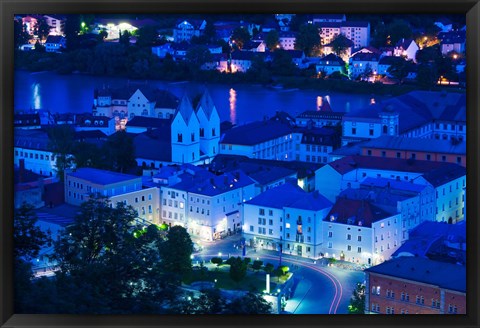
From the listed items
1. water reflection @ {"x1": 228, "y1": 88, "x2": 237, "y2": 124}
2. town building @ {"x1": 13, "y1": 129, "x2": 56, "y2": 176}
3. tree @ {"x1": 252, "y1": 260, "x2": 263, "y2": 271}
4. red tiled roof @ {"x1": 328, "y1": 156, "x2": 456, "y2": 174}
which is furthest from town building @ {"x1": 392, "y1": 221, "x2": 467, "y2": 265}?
water reflection @ {"x1": 228, "y1": 88, "x2": 237, "y2": 124}

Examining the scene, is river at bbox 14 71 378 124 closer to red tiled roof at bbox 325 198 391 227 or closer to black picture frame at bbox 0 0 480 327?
red tiled roof at bbox 325 198 391 227

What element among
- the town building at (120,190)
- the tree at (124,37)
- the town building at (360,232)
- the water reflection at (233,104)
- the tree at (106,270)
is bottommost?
the town building at (360,232)

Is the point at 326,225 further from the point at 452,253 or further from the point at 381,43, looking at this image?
the point at 381,43

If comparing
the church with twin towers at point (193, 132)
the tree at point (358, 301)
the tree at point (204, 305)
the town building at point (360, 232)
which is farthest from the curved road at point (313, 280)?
the church with twin towers at point (193, 132)

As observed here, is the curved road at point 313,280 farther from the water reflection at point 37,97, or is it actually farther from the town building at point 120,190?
the water reflection at point 37,97

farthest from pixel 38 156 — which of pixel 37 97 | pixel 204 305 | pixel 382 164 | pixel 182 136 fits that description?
pixel 204 305

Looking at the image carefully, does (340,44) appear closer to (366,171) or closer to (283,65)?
(283,65)
